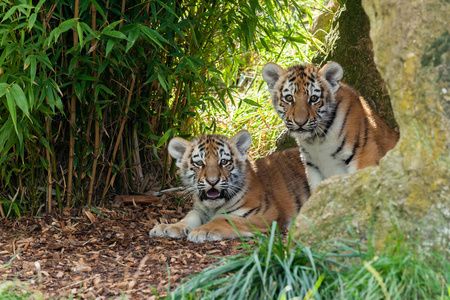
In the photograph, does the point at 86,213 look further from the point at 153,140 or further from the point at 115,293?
the point at 115,293

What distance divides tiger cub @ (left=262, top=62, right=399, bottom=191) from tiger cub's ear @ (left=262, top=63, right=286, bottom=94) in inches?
5.1

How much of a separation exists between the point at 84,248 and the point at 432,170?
8.86ft

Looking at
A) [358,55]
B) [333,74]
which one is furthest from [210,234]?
[358,55]

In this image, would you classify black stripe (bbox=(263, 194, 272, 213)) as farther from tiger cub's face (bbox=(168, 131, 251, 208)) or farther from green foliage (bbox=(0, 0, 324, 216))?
green foliage (bbox=(0, 0, 324, 216))

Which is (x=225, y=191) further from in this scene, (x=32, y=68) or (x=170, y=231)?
(x=32, y=68)

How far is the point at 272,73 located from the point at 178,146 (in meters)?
0.96

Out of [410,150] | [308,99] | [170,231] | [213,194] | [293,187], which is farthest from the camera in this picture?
[293,187]

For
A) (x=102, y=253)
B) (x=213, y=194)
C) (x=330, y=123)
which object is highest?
(x=330, y=123)

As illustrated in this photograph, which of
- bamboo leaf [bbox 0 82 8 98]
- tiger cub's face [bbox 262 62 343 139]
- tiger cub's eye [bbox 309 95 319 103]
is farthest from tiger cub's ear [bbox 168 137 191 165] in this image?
bamboo leaf [bbox 0 82 8 98]

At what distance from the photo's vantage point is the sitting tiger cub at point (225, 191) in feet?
15.3

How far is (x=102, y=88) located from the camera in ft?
14.8

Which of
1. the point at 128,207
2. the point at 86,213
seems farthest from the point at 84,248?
the point at 128,207

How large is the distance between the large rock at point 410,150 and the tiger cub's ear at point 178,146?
2177 millimetres

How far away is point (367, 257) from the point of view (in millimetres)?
2678
